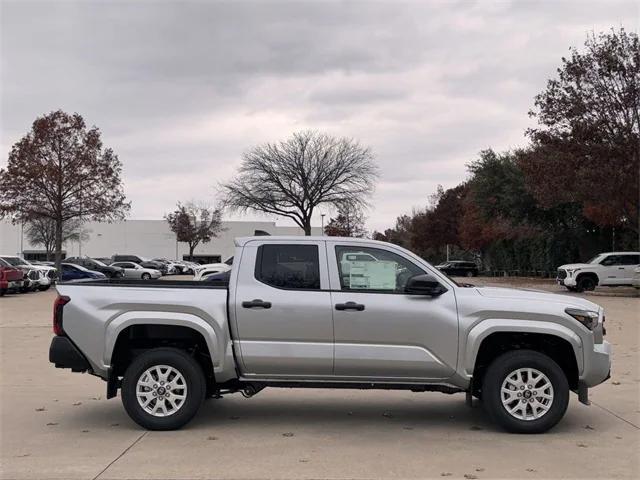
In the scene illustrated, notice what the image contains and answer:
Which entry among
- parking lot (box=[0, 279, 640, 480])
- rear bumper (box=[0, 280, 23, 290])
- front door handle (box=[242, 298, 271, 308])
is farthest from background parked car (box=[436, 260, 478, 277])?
front door handle (box=[242, 298, 271, 308])

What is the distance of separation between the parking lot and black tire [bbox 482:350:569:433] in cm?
13

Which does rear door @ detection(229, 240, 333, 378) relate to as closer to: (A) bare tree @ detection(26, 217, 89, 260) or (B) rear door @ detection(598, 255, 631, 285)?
(B) rear door @ detection(598, 255, 631, 285)

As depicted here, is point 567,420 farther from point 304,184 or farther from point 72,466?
point 304,184

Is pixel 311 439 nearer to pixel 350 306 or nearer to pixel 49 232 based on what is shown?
pixel 350 306

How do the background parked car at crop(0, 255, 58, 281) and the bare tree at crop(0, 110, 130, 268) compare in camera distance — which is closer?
the background parked car at crop(0, 255, 58, 281)

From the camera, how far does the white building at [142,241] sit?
97250mm

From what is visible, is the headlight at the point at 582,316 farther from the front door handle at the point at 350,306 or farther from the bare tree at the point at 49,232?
the bare tree at the point at 49,232

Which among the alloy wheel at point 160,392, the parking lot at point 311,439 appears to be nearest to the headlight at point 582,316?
the parking lot at point 311,439

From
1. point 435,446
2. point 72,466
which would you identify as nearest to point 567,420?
point 435,446

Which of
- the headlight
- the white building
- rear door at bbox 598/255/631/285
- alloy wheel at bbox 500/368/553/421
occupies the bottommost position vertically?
alloy wheel at bbox 500/368/553/421

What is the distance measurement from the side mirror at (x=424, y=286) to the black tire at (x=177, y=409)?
224 centimetres

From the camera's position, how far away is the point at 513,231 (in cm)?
4616

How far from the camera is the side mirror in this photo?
259 inches

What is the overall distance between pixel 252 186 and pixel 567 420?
41115 mm
